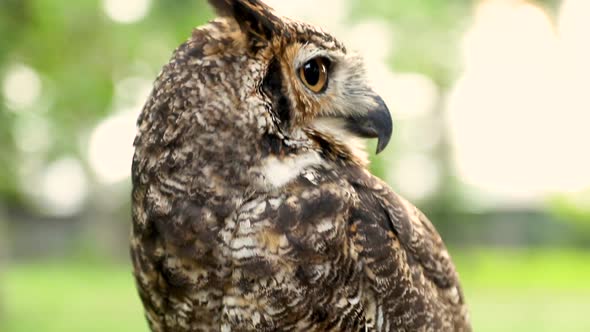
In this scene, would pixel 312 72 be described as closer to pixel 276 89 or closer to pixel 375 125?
pixel 276 89

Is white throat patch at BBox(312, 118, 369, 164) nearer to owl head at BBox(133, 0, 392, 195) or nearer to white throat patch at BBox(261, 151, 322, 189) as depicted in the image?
owl head at BBox(133, 0, 392, 195)

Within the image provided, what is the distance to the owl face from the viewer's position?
5.86 ft

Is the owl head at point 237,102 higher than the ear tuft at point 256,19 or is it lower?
lower

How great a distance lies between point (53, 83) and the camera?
5.31 meters

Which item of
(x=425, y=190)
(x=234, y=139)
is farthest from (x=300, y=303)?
(x=425, y=190)

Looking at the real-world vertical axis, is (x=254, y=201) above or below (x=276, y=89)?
below

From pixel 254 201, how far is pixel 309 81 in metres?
0.32

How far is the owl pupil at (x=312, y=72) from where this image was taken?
72.5 inches

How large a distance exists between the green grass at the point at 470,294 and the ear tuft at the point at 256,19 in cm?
674

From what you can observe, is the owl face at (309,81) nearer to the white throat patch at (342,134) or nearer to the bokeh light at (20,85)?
the white throat patch at (342,134)

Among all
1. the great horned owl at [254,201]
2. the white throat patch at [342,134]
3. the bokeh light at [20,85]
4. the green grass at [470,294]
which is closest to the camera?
the great horned owl at [254,201]

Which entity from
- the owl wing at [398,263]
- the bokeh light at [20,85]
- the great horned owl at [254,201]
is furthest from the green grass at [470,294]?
the great horned owl at [254,201]

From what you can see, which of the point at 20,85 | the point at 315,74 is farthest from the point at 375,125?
the point at 20,85

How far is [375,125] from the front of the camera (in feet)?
6.61
